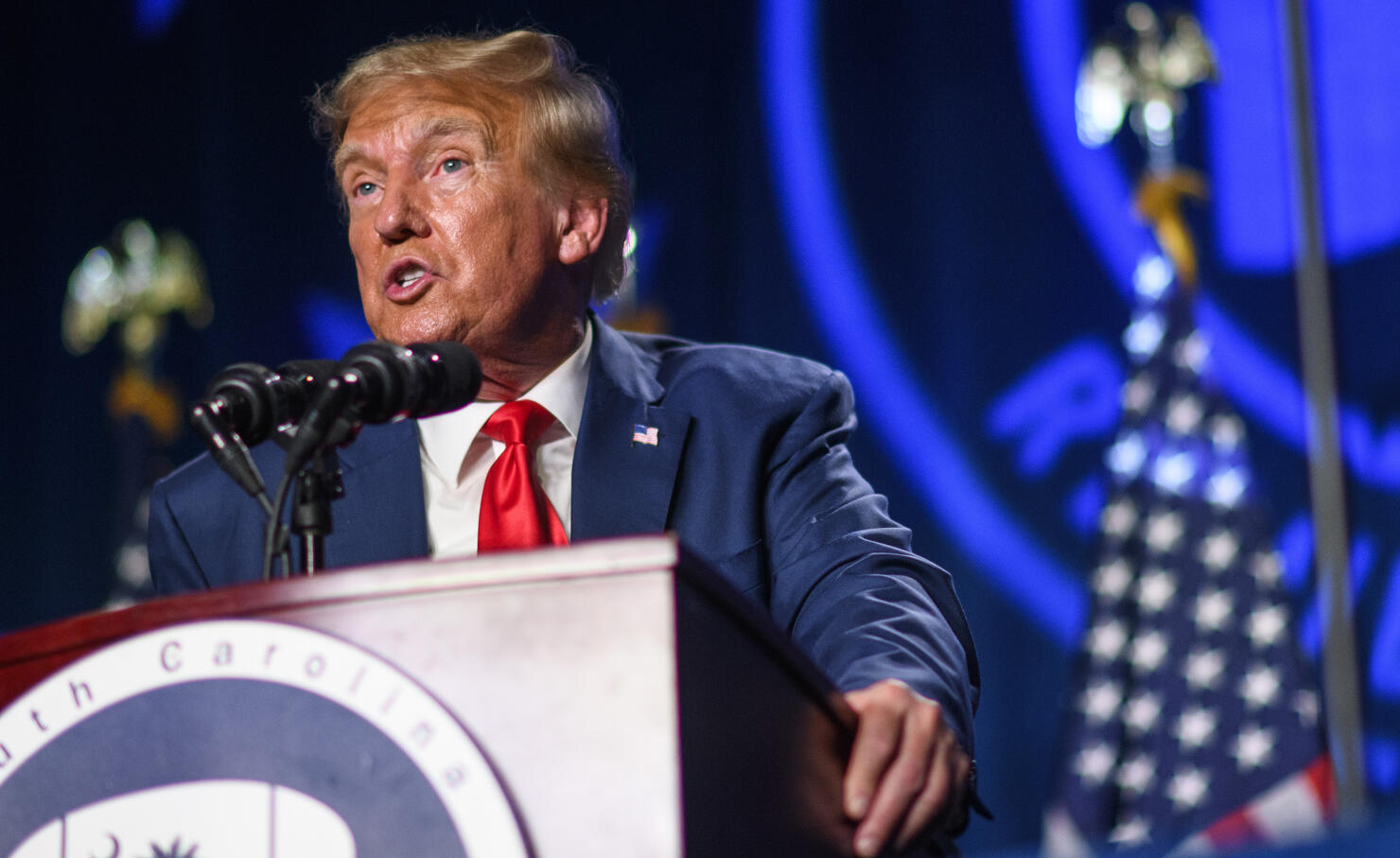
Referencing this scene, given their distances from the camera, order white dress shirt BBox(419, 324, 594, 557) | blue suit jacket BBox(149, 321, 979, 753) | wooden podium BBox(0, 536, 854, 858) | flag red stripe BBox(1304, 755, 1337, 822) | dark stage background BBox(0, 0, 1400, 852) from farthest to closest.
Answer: dark stage background BBox(0, 0, 1400, 852) < flag red stripe BBox(1304, 755, 1337, 822) < white dress shirt BBox(419, 324, 594, 557) < blue suit jacket BBox(149, 321, 979, 753) < wooden podium BBox(0, 536, 854, 858)

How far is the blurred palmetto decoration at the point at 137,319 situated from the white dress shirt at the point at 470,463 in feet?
9.82

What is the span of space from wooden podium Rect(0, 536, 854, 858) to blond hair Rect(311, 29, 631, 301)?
1213 mm

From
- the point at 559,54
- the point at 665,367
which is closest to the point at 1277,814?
the point at 665,367

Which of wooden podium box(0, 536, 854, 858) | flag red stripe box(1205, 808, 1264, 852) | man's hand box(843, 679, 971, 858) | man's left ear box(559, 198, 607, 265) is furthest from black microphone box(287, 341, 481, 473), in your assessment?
flag red stripe box(1205, 808, 1264, 852)

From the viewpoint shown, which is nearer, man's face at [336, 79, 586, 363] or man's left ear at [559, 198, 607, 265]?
man's face at [336, 79, 586, 363]

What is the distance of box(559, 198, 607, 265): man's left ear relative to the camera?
2.00 m

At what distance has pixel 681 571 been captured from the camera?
2.56ft

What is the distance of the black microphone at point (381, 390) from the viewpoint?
1078 mm

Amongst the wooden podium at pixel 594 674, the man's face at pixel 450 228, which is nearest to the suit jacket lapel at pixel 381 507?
the man's face at pixel 450 228

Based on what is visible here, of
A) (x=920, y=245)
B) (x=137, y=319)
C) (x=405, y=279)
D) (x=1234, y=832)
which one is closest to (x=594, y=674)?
(x=405, y=279)

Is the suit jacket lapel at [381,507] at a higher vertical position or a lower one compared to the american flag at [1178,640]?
higher

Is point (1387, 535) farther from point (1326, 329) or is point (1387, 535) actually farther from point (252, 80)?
point (252, 80)

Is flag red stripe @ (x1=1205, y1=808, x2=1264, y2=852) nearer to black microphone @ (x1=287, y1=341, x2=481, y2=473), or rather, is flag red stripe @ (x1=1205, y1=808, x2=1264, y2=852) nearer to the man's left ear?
the man's left ear

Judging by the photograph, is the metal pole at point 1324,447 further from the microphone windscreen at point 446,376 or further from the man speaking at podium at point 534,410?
the microphone windscreen at point 446,376
